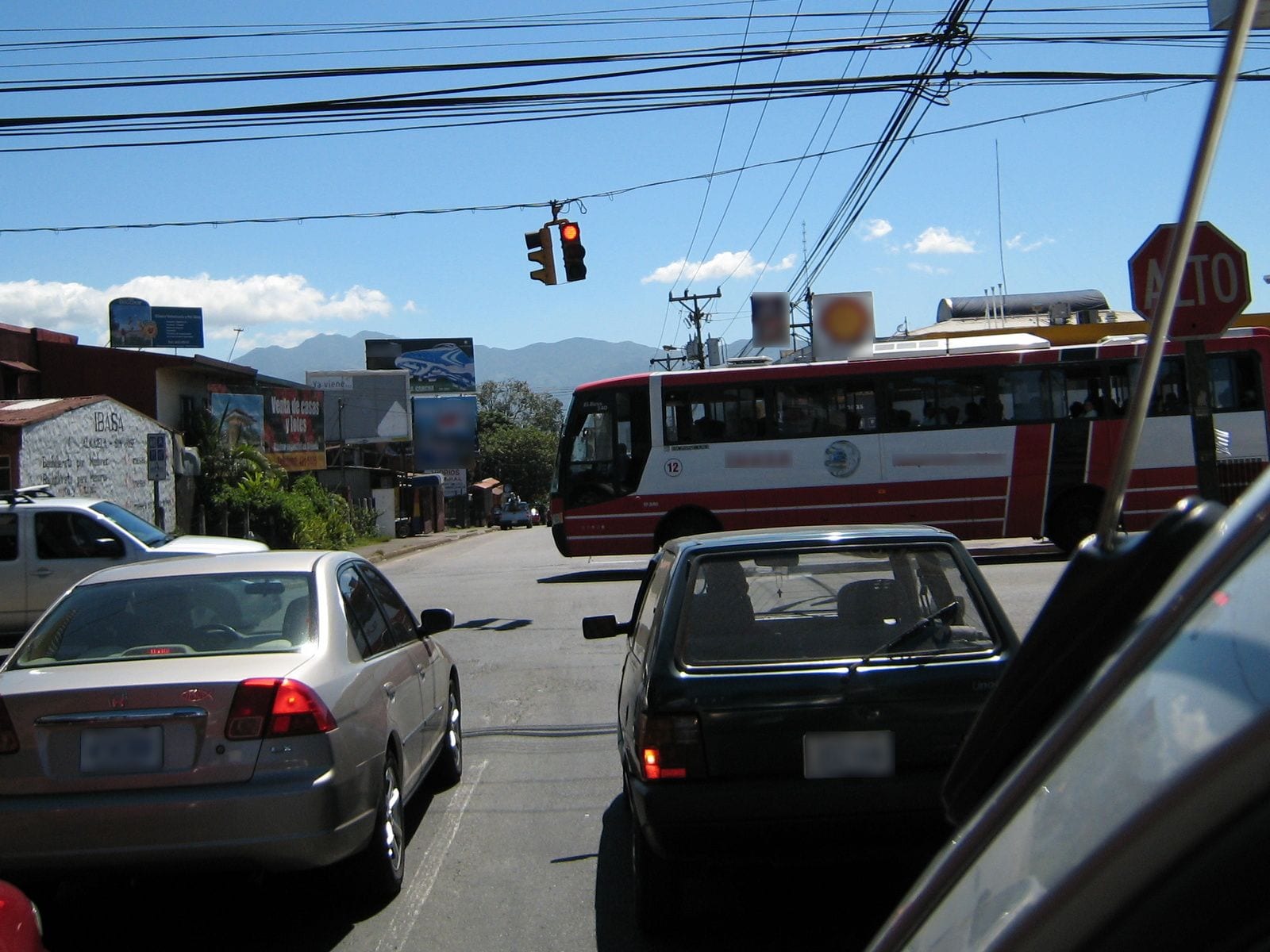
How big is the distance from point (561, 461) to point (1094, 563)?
19661mm

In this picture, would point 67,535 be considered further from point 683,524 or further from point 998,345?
point 998,345

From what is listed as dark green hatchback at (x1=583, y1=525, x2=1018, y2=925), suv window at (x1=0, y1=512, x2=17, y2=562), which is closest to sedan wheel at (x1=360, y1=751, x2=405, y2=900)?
dark green hatchback at (x1=583, y1=525, x2=1018, y2=925)

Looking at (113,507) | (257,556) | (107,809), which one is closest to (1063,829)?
(107,809)

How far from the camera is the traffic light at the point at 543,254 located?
56.2 ft

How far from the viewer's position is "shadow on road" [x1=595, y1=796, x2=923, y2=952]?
15.7ft

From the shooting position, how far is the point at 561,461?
20906mm

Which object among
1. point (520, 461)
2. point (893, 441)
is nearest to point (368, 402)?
point (520, 461)

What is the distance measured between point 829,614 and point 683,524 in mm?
14931

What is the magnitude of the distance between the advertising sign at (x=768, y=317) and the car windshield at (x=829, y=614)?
33429mm

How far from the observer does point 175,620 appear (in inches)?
223

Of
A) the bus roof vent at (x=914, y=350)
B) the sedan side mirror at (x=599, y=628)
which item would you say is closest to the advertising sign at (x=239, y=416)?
the bus roof vent at (x=914, y=350)

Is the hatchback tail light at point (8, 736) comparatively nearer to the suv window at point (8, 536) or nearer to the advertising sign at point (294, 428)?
the suv window at point (8, 536)

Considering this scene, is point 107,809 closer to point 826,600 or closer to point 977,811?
point 826,600

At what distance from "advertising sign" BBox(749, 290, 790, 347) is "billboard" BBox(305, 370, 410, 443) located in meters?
30.5
